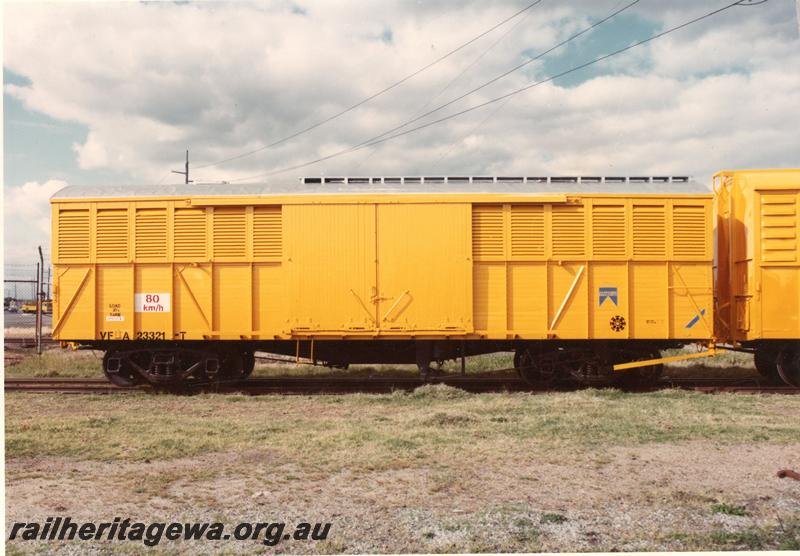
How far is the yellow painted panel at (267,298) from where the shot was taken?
1204 cm

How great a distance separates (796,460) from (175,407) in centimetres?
974

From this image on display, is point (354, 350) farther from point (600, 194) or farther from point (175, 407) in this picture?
point (600, 194)

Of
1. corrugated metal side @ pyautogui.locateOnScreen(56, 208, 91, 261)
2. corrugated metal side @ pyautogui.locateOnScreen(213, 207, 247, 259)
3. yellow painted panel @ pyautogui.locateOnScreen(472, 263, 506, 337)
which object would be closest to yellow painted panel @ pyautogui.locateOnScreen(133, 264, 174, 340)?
corrugated metal side @ pyautogui.locateOnScreen(213, 207, 247, 259)

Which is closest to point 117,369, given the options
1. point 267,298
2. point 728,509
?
point 267,298

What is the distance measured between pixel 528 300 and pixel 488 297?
0.82m

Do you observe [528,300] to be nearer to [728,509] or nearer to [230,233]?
Result: [230,233]

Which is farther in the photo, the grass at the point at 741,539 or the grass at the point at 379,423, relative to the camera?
the grass at the point at 379,423

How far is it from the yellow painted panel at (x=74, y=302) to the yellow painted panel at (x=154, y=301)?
0.96m

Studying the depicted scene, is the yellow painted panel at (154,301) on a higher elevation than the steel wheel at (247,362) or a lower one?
higher


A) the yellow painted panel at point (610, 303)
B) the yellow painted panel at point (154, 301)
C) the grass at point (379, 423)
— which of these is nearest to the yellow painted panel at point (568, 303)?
the yellow painted panel at point (610, 303)

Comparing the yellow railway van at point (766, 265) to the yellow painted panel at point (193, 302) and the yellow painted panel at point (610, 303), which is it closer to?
the yellow painted panel at point (610, 303)

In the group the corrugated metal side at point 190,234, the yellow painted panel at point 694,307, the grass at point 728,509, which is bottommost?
the grass at point 728,509

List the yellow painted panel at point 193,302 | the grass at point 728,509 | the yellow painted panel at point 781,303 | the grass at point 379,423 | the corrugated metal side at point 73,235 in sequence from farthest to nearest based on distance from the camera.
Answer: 1. the corrugated metal side at point 73,235
2. the yellow painted panel at point 193,302
3. the yellow painted panel at point 781,303
4. the grass at point 379,423
5. the grass at point 728,509

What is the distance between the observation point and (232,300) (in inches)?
478
